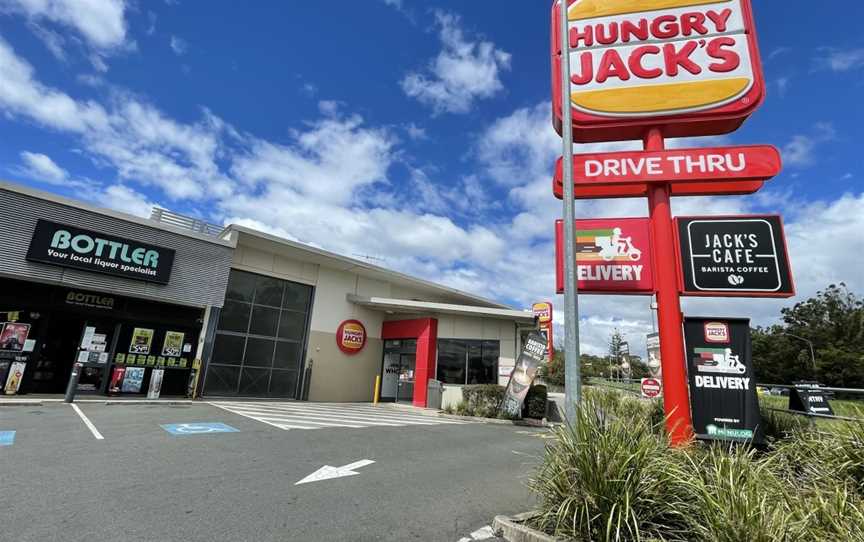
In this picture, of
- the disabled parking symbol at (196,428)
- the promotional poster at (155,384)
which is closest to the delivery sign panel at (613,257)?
the disabled parking symbol at (196,428)

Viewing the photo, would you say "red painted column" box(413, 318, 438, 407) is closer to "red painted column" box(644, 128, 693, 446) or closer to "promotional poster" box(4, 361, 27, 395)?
"red painted column" box(644, 128, 693, 446)

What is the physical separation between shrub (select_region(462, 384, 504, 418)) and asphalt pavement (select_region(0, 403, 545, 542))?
5.50 metres

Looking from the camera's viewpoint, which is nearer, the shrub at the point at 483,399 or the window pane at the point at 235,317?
the shrub at the point at 483,399

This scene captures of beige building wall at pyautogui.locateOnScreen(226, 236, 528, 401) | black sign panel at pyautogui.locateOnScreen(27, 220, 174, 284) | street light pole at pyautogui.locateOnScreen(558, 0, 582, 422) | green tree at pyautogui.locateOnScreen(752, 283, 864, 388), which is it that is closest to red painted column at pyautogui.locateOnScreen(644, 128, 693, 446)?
street light pole at pyautogui.locateOnScreen(558, 0, 582, 422)

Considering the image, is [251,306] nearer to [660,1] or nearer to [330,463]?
[330,463]

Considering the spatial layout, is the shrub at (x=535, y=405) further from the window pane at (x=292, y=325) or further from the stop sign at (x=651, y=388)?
the window pane at (x=292, y=325)

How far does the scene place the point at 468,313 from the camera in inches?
780

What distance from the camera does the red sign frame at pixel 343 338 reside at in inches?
803

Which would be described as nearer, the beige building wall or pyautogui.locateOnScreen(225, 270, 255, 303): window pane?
pyautogui.locateOnScreen(225, 270, 255, 303): window pane

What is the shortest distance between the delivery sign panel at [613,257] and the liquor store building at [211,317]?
11.5 metres

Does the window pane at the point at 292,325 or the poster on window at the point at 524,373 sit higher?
the window pane at the point at 292,325

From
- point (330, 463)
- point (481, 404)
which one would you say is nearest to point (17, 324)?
point (330, 463)

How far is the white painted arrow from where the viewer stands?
19.9 feet

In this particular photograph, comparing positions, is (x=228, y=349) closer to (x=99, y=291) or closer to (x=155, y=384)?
(x=155, y=384)
